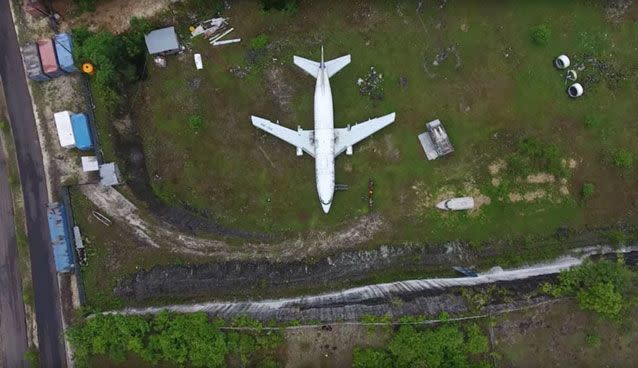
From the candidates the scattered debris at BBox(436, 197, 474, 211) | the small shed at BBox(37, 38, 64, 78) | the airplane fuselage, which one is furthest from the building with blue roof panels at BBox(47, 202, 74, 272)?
the scattered debris at BBox(436, 197, 474, 211)

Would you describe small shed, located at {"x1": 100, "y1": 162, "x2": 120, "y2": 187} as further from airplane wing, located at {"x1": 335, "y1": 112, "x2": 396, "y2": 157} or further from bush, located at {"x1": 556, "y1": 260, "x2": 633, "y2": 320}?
bush, located at {"x1": 556, "y1": 260, "x2": 633, "y2": 320}

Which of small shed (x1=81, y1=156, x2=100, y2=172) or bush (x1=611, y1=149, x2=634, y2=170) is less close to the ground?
small shed (x1=81, y1=156, x2=100, y2=172)

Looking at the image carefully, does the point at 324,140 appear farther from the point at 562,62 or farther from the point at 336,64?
the point at 562,62

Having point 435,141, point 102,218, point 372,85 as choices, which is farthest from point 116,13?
point 435,141

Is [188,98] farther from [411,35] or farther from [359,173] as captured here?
[411,35]

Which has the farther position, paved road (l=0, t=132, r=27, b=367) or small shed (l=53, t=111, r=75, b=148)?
paved road (l=0, t=132, r=27, b=367)

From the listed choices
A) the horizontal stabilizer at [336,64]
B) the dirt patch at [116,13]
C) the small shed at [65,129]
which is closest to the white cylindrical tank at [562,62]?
the horizontal stabilizer at [336,64]
